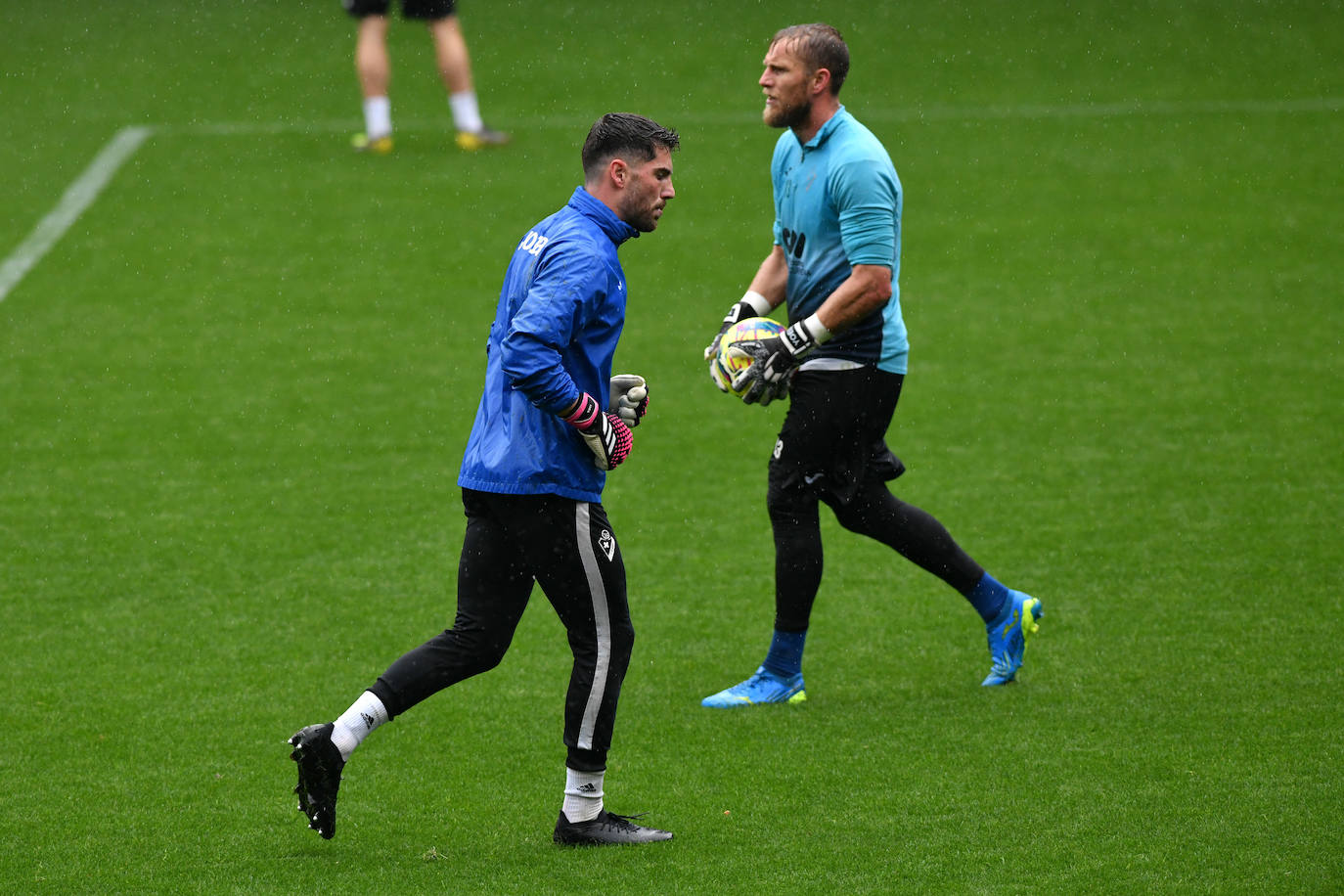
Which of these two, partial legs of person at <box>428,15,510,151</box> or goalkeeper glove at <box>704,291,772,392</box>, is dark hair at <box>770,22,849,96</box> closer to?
goalkeeper glove at <box>704,291,772,392</box>

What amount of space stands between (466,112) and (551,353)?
1062 cm

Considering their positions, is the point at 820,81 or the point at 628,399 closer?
the point at 628,399

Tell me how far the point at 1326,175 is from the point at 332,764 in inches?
466

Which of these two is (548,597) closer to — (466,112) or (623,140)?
(623,140)

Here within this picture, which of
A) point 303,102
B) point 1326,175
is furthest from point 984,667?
point 303,102

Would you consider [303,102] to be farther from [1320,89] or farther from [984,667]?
[984,667]

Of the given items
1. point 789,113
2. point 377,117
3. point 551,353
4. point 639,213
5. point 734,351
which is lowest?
point 377,117

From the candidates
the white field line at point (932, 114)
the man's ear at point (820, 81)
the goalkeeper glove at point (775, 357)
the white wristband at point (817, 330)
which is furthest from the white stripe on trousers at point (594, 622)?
the white field line at point (932, 114)

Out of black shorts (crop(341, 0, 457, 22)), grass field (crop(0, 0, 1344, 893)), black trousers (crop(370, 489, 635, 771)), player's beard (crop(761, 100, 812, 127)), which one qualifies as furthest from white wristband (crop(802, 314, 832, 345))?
black shorts (crop(341, 0, 457, 22))

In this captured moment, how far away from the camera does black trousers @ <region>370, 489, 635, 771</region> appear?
14.7 ft

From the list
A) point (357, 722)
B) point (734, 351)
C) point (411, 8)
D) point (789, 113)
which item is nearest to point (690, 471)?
point (734, 351)

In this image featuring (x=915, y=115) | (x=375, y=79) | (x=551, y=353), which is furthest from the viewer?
(x=915, y=115)

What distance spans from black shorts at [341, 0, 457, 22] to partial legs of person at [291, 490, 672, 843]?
992cm

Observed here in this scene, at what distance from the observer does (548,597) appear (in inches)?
179
